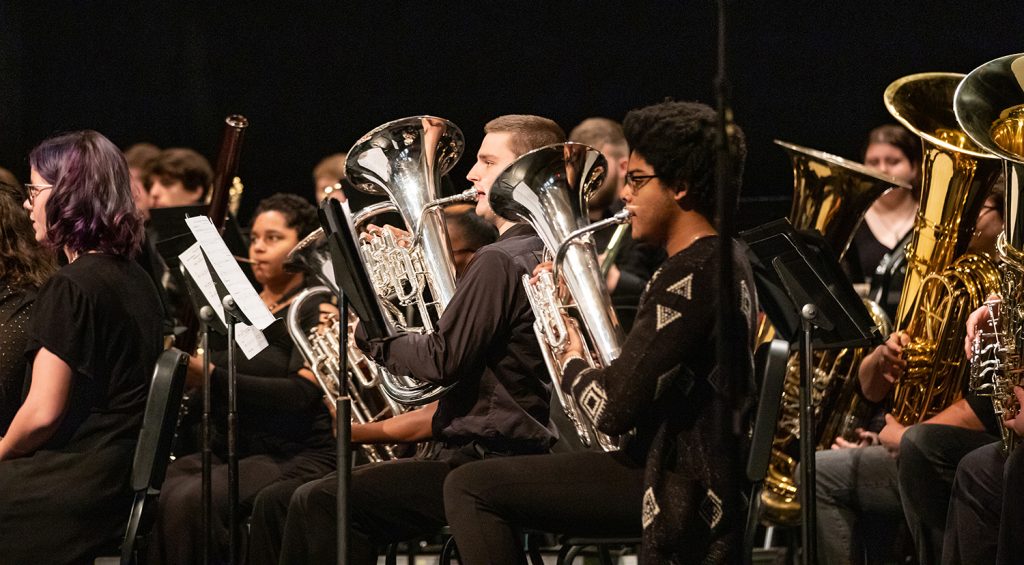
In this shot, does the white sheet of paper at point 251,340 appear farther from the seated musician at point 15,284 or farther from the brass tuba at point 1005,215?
the brass tuba at point 1005,215

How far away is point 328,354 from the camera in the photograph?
3848 millimetres

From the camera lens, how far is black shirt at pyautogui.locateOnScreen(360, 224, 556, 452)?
9.24 ft

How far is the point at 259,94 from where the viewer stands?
6.40 metres

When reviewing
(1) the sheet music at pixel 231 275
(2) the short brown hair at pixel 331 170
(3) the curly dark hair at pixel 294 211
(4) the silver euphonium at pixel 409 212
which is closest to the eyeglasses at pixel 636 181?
(4) the silver euphonium at pixel 409 212

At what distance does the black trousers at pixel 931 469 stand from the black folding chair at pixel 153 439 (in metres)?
1.86

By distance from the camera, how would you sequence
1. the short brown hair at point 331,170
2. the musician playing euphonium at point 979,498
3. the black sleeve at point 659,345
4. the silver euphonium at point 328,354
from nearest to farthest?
the black sleeve at point 659,345
the musician playing euphonium at point 979,498
the silver euphonium at point 328,354
the short brown hair at point 331,170

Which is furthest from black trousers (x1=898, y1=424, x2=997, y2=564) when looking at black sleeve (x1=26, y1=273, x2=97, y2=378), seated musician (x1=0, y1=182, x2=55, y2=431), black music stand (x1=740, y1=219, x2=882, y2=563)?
seated musician (x1=0, y1=182, x2=55, y2=431)

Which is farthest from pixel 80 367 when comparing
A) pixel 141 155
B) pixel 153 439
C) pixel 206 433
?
pixel 141 155

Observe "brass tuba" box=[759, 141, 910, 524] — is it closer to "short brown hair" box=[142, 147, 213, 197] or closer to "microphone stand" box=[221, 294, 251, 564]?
"microphone stand" box=[221, 294, 251, 564]

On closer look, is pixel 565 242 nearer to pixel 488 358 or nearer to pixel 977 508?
pixel 488 358

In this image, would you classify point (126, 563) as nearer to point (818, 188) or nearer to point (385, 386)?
point (385, 386)

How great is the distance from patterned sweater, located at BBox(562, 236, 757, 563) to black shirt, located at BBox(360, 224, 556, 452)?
498 millimetres

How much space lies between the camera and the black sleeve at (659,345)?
7.66ft

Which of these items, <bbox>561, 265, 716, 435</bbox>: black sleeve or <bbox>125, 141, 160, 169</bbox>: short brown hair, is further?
<bbox>125, 141, 160, 169</bbox>: short brown hair
